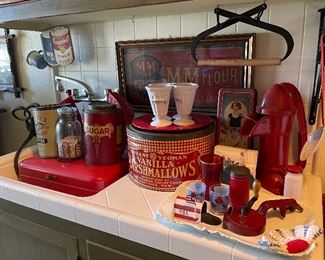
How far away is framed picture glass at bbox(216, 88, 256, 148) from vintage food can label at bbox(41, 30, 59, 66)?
0.77 m

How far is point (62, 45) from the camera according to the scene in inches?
51.3

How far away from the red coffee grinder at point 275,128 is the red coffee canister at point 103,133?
416 millimetres

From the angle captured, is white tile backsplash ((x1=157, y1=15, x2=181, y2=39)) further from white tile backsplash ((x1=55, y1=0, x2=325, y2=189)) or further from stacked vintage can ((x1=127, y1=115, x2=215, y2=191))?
stacked vintage can ((x1=127, y1=115, x2=215, y2=191))

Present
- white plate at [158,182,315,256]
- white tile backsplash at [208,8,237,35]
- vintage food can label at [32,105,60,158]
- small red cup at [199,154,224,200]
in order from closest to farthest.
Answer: white plate at [158,182,315,256], small red cup at [199,154,224,200], white tile backsplash at [208,8,237,35], vintage food can label at [32,105,60,158]

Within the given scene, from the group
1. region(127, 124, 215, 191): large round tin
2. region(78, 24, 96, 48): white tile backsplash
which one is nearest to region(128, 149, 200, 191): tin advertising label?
region(127, 124, 215, 191): large round tin

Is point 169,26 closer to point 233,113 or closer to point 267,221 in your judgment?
point 233,113

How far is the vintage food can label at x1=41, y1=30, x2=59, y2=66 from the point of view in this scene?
1.32 m

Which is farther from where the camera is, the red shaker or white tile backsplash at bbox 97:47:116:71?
white tile backsplash at bbox 97:47:116:71

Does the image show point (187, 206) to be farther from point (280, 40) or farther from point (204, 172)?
point (280, 40)

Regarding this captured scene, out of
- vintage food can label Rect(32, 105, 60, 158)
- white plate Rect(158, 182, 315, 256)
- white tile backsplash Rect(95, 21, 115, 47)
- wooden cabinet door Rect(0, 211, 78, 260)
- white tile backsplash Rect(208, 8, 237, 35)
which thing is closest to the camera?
white plate Rect(158, 182, 315, 256)

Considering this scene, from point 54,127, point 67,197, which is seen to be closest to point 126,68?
point 54,127

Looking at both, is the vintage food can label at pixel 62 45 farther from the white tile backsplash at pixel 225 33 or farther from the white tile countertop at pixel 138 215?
the white tile countertop at pixel 138 215

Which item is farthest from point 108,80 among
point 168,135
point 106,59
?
point 168,135

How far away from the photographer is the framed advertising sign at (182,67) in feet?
3.34
